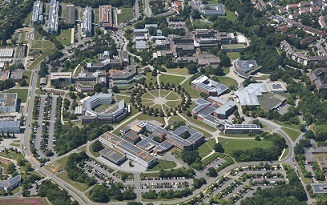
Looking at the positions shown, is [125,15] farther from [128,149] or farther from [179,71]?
[128,149]

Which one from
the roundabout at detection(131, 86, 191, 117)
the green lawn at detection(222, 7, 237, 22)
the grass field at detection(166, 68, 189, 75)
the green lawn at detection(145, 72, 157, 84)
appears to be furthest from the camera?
the green lawn at detection(222, 7, 237, 22)

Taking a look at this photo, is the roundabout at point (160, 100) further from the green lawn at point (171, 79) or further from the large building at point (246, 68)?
the large building at point (246, 68)

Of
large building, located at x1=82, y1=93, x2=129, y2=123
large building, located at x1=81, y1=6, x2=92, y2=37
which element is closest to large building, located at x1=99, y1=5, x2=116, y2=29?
large building, located at x1=81, y1=6, x2=92, y2=37

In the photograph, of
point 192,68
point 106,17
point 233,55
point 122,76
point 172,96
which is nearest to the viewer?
point 172,96

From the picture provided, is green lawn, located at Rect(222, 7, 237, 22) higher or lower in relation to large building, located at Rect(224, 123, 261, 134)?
higher

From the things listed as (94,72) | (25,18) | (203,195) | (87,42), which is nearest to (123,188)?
(203,195)

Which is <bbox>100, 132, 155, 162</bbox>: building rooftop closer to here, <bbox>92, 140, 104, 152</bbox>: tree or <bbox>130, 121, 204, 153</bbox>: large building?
<bbox>92, 140, 104, 152</bbox>: tree

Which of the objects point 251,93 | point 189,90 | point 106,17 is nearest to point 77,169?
point 189,90
